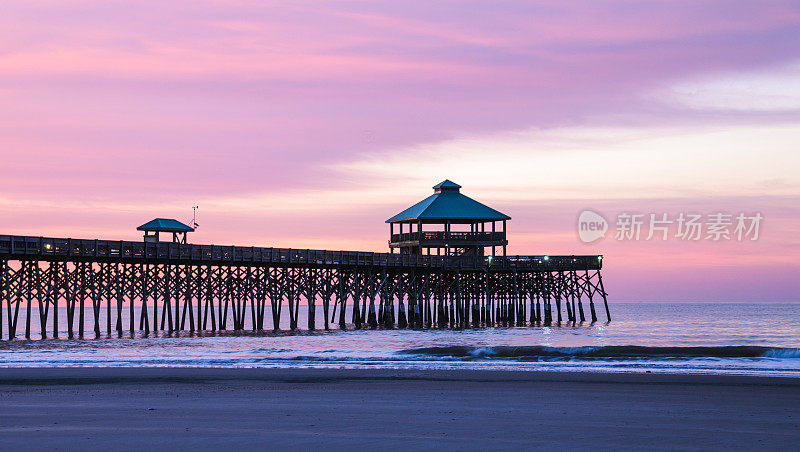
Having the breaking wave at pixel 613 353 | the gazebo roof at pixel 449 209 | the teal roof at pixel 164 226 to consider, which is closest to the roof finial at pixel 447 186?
the gazebo roof at pixel 449 209

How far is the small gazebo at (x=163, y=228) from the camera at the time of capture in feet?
191

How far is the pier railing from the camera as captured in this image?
127 ft

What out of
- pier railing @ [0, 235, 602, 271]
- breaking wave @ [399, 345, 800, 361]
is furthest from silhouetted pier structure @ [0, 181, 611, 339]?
breaking wave @ [399, 345, 800, 361]

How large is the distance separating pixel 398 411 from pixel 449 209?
52.1m

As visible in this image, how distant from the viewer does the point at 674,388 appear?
1747 cm

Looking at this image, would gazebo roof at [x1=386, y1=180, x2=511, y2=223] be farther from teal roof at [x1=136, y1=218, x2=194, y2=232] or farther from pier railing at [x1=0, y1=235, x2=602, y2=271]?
teal roof at [x1=136, y1=218, x2=194, y2=232]

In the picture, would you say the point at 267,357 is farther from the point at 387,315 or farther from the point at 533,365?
the point at 387,315

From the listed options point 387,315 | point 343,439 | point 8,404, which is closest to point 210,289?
point 387,315

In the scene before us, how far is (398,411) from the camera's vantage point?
13.9m

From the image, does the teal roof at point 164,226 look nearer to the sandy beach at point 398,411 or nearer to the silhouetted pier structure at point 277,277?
the silhouetted pier structure at point 277,277

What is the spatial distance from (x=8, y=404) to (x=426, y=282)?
Result: 4900cm

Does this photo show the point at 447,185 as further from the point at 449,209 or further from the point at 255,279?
the point at 255,279

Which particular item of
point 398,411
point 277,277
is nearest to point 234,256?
point 277,277

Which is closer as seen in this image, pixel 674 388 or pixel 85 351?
pixel 674 388
